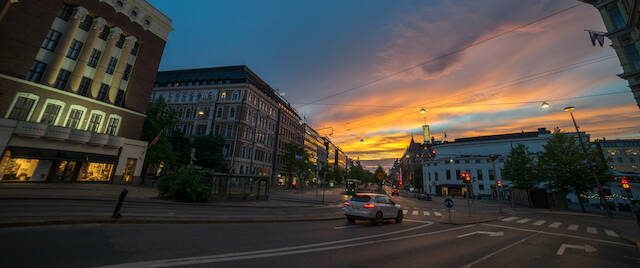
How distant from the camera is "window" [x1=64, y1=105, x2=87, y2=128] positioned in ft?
75.9

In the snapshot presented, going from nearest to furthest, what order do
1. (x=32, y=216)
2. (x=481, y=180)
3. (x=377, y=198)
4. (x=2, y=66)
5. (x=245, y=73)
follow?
(x=32, y=216), (x=377, y=198), (x=2, y=66), (x=245, y=73), (x=481, y=180)

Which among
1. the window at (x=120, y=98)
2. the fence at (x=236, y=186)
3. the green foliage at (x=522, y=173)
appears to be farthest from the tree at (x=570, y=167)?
the window at (x=120, y=98)

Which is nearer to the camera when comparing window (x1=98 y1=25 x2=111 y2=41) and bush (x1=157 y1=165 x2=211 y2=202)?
bush (x1=157 y1=165 x2=211 y2=202)

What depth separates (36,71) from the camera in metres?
21.8

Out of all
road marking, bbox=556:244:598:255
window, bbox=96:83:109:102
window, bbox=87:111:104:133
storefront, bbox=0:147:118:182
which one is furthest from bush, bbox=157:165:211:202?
road marking, bbox=556:244:598:255

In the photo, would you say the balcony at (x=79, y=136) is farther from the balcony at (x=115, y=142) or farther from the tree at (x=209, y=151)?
the tree at (x=209, y=151)

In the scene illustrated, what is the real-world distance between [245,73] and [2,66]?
31.7 m

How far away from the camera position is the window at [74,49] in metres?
24.0

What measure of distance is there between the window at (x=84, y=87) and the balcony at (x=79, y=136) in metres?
4.55

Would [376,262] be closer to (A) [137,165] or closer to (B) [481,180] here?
(A) [137,165]

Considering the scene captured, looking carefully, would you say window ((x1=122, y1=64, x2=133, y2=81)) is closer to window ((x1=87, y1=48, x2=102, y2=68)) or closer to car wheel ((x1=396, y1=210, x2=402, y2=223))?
window ((x1=87, y1=48, x2=102, y2=68))

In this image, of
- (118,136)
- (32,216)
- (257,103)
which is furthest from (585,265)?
(257,103)

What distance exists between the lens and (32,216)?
284 inches

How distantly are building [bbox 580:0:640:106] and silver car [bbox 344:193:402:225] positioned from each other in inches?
880
